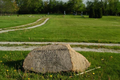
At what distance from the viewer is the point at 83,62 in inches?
193

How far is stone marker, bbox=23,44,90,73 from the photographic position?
4.45 metres

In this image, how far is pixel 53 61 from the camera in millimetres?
4535

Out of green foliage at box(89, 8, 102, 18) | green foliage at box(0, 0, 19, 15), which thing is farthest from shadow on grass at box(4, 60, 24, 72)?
green foliage at box(0, 0, 19, 15)

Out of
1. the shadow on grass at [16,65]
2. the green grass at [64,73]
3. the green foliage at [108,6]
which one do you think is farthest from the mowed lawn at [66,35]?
the green foliage at [108,6]

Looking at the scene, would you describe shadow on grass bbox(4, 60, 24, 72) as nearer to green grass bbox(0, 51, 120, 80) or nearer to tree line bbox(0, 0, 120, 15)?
green grass bbox(0, 51, 120, 80)

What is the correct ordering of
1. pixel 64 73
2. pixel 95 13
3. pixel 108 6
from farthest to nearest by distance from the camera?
pixel 108 6, pixel 95 13, pixel 64 73

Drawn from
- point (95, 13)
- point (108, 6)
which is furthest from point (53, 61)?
point (108, 6)

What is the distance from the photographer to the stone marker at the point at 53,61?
14.6ft

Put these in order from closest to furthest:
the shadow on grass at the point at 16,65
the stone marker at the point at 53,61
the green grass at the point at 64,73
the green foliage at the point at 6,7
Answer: the green grass at the point at 64,73, the stone marker at the point at 53,61, the shadow on grass at the point at 16,65, the green foliage at the point at 6,7

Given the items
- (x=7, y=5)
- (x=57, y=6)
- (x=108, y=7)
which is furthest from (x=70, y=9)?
(x=7, y=5)

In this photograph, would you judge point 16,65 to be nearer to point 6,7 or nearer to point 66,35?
point 66,35

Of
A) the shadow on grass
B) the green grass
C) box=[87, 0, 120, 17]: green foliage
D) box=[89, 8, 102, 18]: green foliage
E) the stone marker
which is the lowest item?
the green grass

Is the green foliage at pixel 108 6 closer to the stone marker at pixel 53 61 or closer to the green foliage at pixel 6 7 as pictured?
the green foliage at pixel 6 7

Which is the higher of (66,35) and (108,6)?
(108,6)
